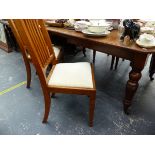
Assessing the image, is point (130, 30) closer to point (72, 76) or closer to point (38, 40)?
point (72, 76)

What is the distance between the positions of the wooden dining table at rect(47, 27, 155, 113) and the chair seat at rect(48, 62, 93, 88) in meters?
0.23

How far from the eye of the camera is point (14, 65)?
246cm

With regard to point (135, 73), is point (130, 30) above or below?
above

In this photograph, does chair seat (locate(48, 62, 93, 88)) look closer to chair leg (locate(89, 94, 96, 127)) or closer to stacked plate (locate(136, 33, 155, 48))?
chair leg (locate(89, 94, 96, 127))

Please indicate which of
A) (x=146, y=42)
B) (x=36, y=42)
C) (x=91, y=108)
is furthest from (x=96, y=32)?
(x=91, y=108)

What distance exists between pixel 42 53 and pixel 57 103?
634 millimetres

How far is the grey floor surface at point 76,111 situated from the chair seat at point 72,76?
0.44 meters

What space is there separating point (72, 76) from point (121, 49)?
1.49 ft

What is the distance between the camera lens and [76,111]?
1.65m

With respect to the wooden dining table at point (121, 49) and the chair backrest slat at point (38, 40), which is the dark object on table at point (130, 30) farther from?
the chair backrest slat at point (38, 40)

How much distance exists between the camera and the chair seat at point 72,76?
1.28 m

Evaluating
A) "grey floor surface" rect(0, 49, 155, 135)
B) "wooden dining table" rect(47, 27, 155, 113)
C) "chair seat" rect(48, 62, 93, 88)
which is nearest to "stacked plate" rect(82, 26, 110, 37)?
"wooden dining table" rect(47, 27, 155, 113)

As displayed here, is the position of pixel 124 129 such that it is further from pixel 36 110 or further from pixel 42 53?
pixel 42 53

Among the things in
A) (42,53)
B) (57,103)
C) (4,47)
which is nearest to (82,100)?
(57,103)
